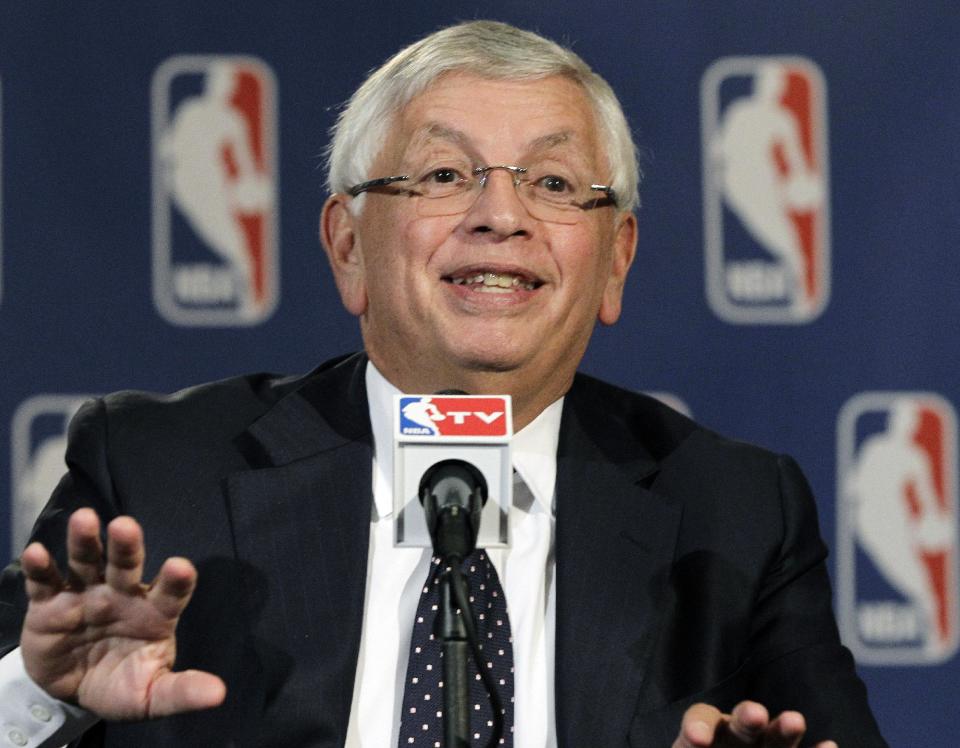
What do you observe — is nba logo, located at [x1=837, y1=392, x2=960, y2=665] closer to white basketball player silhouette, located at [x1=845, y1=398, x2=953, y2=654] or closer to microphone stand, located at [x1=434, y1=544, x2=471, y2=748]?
white basketball player silhouette, located at [x1=845, y1=398, x2=953, y2=654]

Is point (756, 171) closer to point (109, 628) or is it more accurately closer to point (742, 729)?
point (742, 729)

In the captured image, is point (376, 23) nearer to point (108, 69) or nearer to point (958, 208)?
point (108, 69)

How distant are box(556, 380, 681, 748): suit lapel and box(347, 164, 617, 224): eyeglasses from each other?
0.31m

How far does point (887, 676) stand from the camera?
2.88 metres

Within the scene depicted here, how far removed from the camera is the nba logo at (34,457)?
279cm

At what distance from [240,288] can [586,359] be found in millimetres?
644

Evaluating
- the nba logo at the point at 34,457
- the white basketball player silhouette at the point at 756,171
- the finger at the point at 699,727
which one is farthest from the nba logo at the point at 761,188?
the finger at the point at 699,727

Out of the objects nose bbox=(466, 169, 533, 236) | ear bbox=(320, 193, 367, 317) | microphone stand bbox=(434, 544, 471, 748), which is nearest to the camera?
microphone stand bbox=(434, 544, 471, 748)

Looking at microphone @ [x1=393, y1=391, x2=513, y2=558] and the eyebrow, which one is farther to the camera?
the eyebrow

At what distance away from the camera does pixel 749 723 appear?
A: 5.23ft

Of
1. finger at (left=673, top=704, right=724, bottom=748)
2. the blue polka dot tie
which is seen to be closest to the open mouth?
the blue polka dot tie

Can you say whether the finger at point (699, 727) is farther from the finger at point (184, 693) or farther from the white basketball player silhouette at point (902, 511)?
the white basketball player silhouette at point (902, 511)

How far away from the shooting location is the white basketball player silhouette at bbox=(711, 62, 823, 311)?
2881 mm

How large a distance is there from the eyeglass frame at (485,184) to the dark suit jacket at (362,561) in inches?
11.2
